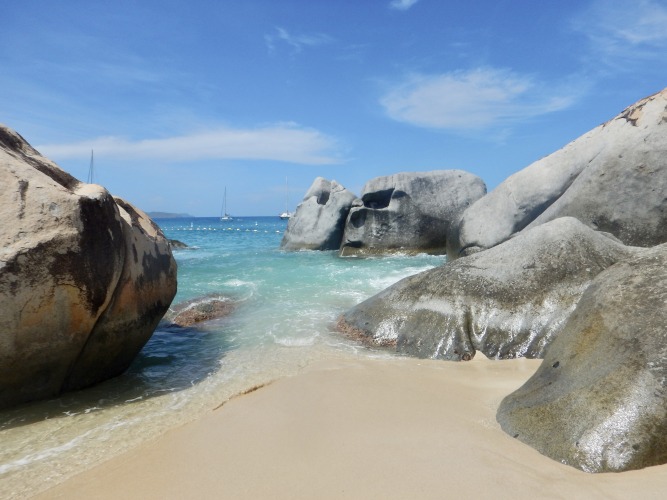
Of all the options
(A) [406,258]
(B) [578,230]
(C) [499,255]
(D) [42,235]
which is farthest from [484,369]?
(A) [406,258]

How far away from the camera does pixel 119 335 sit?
5.02 metres

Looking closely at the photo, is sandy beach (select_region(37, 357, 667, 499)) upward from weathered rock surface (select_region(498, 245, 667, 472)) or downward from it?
downward

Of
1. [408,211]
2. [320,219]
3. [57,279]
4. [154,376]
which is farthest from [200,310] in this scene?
[320,219]

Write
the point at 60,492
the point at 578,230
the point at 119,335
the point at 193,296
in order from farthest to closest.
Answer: the point at 193,296, the point at 578,230, the point at 119,335, the point at 60,492

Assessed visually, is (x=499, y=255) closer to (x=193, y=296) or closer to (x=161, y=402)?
(x=161, y=402)

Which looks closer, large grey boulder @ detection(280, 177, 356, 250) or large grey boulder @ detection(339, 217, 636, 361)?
large grey boulder @ detection(339, 217, 636, 361)

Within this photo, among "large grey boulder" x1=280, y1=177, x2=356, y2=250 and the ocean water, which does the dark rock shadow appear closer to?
the ocean water

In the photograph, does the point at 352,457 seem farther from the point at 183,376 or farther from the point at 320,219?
the point at 320,219

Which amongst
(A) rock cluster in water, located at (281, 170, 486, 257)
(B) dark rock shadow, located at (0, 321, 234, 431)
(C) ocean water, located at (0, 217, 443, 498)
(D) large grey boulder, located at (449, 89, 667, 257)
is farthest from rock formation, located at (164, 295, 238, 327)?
(A) rock cluster in water, located at (281, 170, 486, 257)

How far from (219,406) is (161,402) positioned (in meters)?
0.63

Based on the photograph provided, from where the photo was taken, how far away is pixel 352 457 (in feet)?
10.2

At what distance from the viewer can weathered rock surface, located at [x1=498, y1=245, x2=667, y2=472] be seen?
9.21 ft

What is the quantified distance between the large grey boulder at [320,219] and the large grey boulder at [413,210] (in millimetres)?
2382

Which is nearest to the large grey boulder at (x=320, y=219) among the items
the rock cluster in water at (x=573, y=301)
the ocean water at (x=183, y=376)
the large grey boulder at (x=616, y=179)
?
the rock cluster in water at (x=573, y=301)
